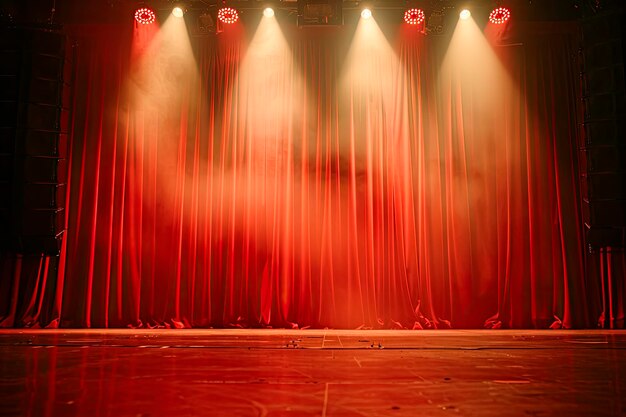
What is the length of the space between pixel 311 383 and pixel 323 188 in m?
4.29

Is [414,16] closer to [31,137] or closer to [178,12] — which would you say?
[178,12]

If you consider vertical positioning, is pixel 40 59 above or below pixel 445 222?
A: above

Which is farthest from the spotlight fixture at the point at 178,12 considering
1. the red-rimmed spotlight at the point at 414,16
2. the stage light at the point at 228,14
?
the red-rimmed spotlight at the point at 414,16

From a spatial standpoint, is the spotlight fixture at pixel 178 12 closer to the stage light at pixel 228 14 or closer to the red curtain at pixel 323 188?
the red curtain at pixel 323 188

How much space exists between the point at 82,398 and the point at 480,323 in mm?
4788

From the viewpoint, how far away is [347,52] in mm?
5953

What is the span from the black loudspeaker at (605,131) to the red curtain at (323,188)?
840 millimetres

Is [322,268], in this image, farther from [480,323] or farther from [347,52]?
[347,52]

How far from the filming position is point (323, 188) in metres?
5.76

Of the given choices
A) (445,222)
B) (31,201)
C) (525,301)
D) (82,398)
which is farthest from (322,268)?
(82,398)

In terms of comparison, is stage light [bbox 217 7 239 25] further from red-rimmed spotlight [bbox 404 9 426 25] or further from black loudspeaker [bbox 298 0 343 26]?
red-rimmed spotlight [bbox 404 9 426 25]

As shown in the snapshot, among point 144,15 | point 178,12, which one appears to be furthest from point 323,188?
point 144,15

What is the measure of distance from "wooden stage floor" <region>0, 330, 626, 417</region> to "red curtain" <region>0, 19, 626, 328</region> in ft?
9.92

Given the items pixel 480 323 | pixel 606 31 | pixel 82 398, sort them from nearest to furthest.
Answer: pixel 82 398, pixel 606 31, pixel 480 323
